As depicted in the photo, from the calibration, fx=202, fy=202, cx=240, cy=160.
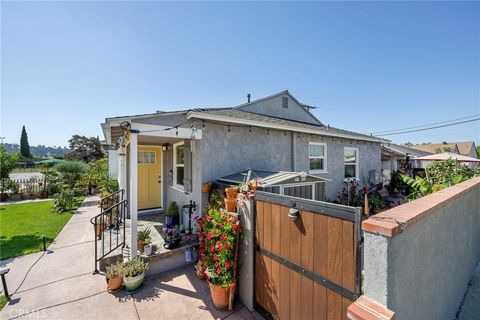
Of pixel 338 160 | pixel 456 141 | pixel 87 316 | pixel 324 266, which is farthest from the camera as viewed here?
pixel 456 141

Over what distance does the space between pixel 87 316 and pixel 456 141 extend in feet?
197

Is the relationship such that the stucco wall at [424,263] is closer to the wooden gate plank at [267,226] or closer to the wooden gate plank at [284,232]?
the wooden gate plank at [284,232]

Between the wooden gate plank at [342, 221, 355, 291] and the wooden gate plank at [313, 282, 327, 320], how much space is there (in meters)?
0.37

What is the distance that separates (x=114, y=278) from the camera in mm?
4113

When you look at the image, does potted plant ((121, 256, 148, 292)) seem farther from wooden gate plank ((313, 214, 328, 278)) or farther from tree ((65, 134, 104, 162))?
tree ((65, 134, 104, 162))

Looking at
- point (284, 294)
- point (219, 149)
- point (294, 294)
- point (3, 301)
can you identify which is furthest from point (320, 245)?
point (3, 301)

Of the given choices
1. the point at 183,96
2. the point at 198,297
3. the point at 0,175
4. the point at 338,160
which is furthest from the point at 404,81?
the point at 0,175

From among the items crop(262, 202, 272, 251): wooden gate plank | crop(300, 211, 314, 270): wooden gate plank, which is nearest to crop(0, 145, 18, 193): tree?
crop(262, 202, 272, 251): wooden gate plank

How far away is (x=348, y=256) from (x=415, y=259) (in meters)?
0.61


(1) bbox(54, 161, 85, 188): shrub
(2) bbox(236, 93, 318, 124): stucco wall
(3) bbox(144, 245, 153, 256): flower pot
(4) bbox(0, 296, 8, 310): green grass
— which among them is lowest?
(4) bbox(0, 296, 8, 310): green grass

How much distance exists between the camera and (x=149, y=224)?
282 inches

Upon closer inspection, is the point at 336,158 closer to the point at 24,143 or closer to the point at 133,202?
the point at 133,202

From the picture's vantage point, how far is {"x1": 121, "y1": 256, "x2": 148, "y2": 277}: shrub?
4.18 m

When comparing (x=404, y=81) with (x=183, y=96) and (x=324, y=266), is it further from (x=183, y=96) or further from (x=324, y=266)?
(x=324, y=266)
